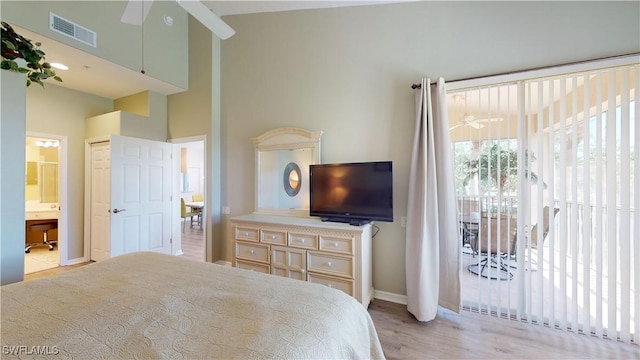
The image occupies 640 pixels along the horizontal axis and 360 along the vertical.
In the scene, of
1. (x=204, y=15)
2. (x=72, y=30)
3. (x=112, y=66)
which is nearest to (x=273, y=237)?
(x=204, y=15)

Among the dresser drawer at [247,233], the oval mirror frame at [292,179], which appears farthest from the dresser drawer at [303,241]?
the oval mirror frame at [292,179]

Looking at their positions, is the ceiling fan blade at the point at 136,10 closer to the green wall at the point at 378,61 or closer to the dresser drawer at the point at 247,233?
the green wall at the point at 378,61

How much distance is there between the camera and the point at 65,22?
108 inches

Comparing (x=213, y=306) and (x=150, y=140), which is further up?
(x=150, y=140)

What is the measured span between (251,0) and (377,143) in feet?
8.23

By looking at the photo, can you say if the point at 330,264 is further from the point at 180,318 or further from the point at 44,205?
the point at 44,205

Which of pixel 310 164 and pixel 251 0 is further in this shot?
pixel 251 0

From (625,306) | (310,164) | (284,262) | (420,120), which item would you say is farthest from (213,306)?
(625,306)

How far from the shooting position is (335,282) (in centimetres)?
251

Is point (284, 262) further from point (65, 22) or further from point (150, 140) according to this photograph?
point (65, 22)

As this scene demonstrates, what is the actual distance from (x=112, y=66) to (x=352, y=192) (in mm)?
3431

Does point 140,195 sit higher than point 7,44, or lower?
lower

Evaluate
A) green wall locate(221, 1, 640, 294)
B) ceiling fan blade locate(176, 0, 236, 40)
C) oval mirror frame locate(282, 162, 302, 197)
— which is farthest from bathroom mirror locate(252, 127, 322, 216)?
ceiling fan blade locate(176, 0, 236, 40)

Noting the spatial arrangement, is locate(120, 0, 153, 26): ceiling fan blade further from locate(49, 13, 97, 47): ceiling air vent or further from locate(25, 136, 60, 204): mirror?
locate(25, 136, 60, 204): mirror
